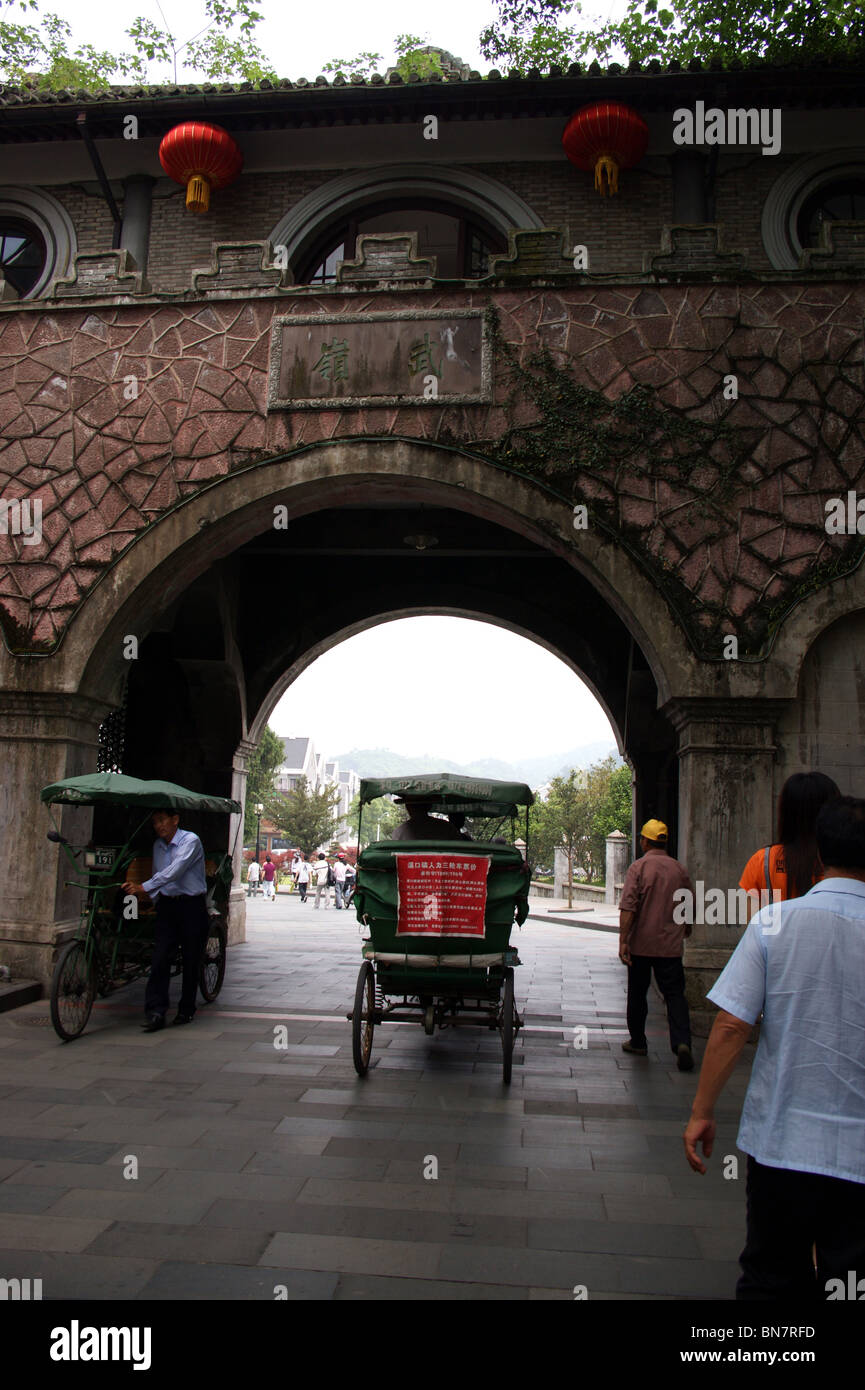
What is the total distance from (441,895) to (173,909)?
2.36 meters

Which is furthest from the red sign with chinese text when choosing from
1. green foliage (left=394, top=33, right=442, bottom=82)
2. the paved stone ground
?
green foliage (left=394, top=33, right=442, bottom=82)

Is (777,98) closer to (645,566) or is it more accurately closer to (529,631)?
(645,566)

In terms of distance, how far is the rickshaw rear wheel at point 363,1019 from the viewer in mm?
5738

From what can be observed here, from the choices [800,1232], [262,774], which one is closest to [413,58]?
[800,1232]

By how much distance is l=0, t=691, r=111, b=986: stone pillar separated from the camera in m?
7.93

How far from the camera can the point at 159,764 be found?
12.4 metres

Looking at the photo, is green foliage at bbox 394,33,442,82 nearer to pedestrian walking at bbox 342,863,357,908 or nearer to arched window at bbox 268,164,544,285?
arched window at bbox 268,164,544,285

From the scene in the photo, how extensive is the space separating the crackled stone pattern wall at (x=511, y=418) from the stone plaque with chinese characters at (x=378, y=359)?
0.12 metres

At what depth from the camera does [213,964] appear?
8.45 meters

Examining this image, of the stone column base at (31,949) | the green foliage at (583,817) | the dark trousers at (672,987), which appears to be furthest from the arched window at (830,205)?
the green foliage at (583,817)

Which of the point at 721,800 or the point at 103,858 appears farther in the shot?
the point at 103,858

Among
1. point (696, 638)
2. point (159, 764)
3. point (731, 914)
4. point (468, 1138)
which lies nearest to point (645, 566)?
point (696, 638)

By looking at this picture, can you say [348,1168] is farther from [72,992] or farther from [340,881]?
[340,881]

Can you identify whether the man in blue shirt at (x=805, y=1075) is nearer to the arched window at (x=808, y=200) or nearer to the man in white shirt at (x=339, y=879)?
the arched window at (x=808, y=200)
